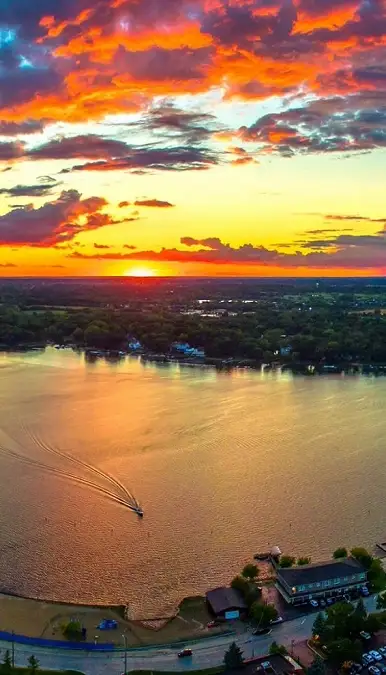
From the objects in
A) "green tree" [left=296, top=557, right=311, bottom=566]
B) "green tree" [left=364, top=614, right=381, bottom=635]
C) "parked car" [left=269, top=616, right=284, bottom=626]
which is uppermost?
"green tree" [left=296, top=557, right=311, bottom=566]

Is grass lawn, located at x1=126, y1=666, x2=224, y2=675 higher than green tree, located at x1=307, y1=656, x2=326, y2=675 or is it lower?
lower

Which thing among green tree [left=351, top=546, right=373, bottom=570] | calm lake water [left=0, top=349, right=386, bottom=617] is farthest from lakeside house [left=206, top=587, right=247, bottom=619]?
green tree [left=351, top=546, right=373, bottom=570]

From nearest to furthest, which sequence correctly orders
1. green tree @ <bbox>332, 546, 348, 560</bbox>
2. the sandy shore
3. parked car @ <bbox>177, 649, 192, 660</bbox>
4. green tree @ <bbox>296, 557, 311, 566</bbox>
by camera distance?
parked car @ <bbox>177, 649, 192, 660</bbox>, the sandy shore, green tree @ <bbox>296, 557, 311, 566</bbox>, green tree @ <bbox>332, 546, 348, 560</bbox>

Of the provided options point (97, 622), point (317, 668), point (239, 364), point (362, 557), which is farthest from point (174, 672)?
point (239, 364)

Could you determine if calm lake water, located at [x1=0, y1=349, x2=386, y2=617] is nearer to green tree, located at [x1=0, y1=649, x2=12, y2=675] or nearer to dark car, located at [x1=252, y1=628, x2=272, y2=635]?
dark car, located at [x1=252, y1=628, x2=272, y2=635]

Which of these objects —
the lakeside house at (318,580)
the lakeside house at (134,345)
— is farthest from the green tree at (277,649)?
the lakeside house at (134,345)

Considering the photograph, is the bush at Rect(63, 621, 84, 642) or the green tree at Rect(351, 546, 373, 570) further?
the green tree at Rect(351, 546, 373, 570)

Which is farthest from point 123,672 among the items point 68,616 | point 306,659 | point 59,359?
point 59,359
